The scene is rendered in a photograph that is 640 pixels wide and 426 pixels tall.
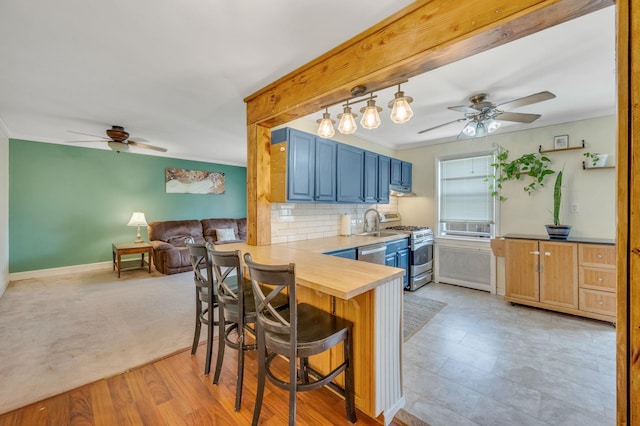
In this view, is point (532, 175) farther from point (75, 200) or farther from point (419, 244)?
point (75, 200)

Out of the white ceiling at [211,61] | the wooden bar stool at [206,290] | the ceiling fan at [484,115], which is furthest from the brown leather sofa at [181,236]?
the ceiling fan at [484,115]

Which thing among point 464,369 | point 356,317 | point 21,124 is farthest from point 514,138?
point 21,124

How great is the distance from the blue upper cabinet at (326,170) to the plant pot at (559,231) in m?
2.87

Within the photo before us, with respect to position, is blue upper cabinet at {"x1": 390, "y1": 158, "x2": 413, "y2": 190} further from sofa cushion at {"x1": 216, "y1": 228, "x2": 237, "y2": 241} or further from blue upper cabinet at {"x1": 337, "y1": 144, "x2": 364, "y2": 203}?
sofa cushion at {"x1": 216, "y1": 228, "x2": 237, "y2": 241}

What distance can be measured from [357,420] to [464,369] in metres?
1.11

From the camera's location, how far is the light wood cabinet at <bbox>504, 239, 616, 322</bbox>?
2943 mm

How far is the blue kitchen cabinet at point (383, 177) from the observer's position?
415 cm

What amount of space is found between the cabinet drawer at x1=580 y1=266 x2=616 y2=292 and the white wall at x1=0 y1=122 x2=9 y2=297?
782cm

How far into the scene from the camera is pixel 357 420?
5.11 ft

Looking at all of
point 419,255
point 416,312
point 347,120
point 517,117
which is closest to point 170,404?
point 347,120

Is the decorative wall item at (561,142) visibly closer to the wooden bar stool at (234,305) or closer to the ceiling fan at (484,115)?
the ceiling fan at (484,115)

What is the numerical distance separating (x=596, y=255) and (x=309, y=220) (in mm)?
3423

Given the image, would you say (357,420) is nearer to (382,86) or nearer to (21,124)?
(382,86)

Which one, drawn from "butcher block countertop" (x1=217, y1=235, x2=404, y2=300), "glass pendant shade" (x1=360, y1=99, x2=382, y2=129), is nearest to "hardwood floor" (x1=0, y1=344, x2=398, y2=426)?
"butcher block countertop" (x1=217, y1=235, x2=404, y2=300)
